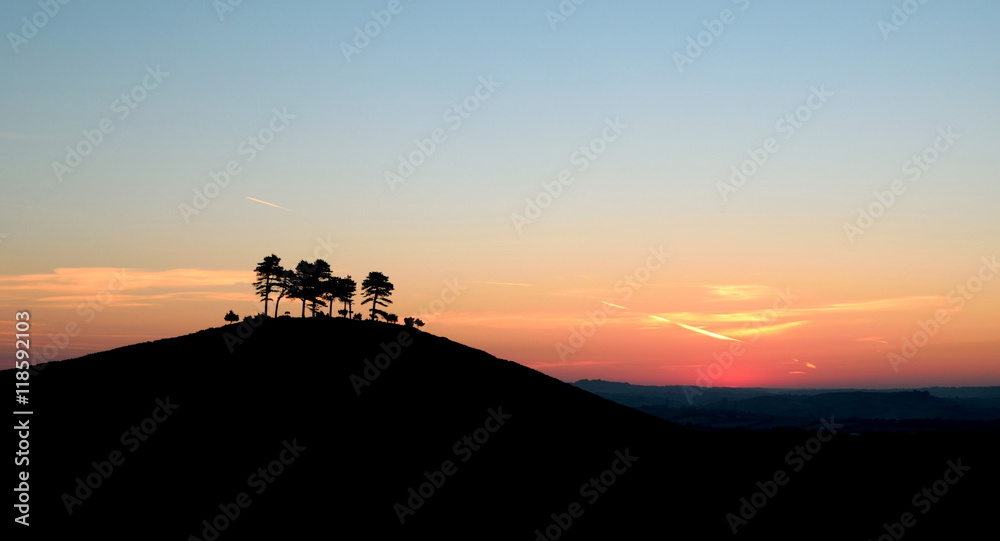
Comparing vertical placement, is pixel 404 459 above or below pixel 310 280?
below

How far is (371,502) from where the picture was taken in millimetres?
53094

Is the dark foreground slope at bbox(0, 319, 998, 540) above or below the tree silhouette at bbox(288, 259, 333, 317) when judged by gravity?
below

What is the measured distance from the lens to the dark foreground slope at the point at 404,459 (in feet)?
169

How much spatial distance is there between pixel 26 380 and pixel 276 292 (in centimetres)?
4542

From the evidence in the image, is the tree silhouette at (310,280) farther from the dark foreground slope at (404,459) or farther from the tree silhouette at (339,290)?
the dark foreground slope at (404,459)

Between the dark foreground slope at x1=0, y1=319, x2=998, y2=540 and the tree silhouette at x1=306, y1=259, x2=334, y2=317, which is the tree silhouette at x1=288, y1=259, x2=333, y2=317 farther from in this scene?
the dark foreground slope at x1=0, y1=319, x2=998, y2=540

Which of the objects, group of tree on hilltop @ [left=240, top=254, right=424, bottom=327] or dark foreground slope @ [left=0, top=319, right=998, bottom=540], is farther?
group of tree on hilltop @ [left=240, top=254, right=424, bottom=327]

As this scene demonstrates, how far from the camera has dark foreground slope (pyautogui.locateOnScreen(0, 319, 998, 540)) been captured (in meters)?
51.5

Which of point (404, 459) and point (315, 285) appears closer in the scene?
point (404, 459)

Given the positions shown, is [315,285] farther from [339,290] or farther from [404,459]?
[404,459]

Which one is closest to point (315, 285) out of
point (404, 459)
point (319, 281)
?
point (319, 281)

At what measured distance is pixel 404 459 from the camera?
60.1m

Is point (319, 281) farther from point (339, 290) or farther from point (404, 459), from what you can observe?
point (404, 459)

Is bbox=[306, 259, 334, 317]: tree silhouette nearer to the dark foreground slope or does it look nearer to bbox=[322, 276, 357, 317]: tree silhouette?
bbox=[322, 276, 357, 317]: tree silhouette
